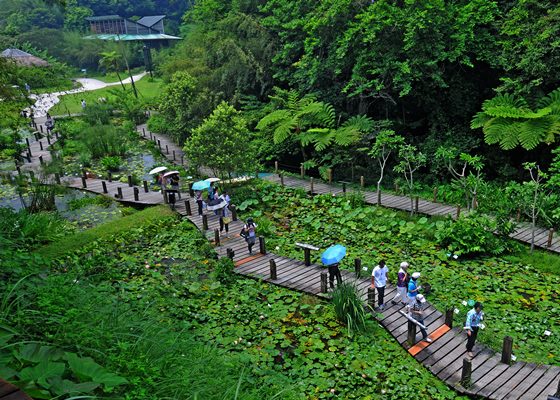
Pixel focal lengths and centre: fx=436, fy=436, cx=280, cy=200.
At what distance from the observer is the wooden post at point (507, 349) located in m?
8.12

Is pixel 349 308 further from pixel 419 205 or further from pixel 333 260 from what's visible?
pixel 419 205

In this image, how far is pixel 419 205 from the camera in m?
15.9

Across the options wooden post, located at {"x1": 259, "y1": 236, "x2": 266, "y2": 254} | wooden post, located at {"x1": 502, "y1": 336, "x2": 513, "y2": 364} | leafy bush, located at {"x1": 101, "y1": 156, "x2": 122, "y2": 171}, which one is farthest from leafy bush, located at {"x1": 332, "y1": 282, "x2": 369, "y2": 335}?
leafy bush, located at {"x1": 101, "y1": 156, "x2": 122, "y2": 171}

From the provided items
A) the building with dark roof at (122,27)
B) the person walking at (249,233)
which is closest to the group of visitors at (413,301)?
the person walking at (249,233)

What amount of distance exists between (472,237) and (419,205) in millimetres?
3467

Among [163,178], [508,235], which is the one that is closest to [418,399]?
[508,235]

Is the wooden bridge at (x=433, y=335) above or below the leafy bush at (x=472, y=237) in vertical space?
below

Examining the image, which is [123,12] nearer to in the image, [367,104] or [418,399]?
[367,104]

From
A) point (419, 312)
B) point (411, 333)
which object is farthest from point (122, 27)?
point (411, 333)

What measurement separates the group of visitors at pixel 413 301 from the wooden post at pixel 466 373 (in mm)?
705

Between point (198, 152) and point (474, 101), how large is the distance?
11.6 metres

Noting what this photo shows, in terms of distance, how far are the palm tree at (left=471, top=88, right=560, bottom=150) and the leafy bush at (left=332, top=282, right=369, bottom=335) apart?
842cm

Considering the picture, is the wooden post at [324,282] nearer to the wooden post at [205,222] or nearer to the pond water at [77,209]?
the wooden post at [205,222]

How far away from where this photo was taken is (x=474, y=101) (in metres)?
18.3
